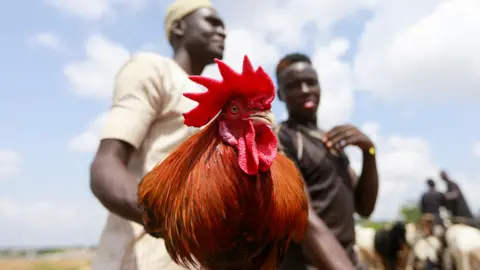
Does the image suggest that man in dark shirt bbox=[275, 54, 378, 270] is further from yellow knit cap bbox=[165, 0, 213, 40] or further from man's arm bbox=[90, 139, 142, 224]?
man's arm bbox=[90, 139, 142, 224]

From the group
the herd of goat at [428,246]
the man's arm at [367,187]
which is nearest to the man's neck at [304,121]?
the man's arm at [367,187]

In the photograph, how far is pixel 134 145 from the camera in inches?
60.4

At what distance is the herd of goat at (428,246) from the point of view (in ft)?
21.1

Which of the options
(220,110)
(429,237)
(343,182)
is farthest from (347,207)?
(429,237)

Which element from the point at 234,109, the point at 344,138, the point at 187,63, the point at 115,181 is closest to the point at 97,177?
the point at 115,181

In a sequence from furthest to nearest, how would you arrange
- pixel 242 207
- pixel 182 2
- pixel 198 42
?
pixel 182 2, pixel 198 42, pixel 242 207

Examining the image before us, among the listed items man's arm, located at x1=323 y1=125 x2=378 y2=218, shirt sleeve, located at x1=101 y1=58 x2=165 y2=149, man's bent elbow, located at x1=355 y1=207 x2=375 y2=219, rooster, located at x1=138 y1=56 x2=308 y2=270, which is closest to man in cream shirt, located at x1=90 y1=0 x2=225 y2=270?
shirt sleeve, located at x1=101 y1=58 x2=165 y2=149

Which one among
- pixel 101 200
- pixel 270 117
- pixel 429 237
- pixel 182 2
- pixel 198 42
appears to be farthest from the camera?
pixel 429 237

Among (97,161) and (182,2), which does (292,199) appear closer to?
(97,161)

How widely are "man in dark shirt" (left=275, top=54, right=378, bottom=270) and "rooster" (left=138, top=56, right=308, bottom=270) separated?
0.97 m

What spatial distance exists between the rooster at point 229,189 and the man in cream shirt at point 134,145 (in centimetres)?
15

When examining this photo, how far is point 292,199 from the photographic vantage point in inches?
48.2

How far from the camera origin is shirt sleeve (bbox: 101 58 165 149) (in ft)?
4.99

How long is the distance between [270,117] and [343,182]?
1.17 m
